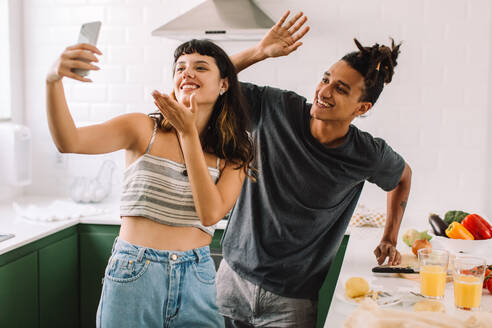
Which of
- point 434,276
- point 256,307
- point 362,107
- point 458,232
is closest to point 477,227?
point 458,232

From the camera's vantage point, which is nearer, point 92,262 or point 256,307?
point 256,307

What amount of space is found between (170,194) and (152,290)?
0.89 feet

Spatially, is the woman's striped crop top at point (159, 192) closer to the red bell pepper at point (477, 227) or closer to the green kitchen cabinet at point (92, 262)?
the red bell pepper at point (477, 227)

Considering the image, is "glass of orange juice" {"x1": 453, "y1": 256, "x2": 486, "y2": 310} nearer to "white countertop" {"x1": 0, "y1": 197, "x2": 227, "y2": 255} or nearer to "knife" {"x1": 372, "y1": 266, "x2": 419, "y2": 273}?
"knife" {"x1": 372, "y1": 266, "x2": 419, "y2": 273}

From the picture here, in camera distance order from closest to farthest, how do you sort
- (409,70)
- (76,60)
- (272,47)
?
1. (76,60)
2. (272,47)
3. (409,70)

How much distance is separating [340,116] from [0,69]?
227 cm

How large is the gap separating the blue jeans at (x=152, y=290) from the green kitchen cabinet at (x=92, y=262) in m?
1.30

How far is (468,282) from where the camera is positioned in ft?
4.80

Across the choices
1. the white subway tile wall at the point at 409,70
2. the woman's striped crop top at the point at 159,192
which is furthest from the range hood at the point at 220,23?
the woman's striped crop top at the point at 159,192

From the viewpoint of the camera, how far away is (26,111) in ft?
11.3

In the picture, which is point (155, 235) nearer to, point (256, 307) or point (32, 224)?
point (256, 307)

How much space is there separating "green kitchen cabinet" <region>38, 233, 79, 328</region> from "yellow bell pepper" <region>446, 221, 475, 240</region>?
1.78 m

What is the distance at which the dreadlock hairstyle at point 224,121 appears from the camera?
1.69 m

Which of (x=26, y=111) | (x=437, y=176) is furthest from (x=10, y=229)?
(x=437, y=176)
